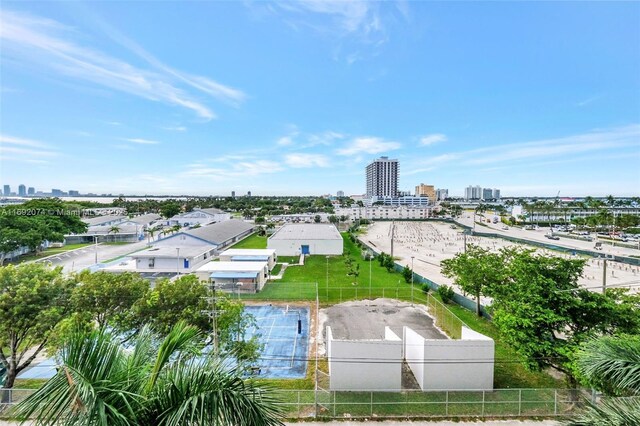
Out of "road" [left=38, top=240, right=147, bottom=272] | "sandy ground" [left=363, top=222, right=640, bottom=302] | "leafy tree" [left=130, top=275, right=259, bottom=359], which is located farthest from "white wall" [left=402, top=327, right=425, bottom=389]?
"road" [left=38, top=240, right=147, bottom=272]

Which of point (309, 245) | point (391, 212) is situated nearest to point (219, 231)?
point (309, 245)

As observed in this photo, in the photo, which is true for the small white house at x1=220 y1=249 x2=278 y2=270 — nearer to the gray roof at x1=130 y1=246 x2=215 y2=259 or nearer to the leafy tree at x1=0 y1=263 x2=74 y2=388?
the gray roof at x1=130 y1=246 x2=215 y2=259

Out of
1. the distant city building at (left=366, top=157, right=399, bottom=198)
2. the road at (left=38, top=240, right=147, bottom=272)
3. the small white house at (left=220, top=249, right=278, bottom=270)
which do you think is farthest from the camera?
the distant city building at (left=366, top=157, right=399, bottom=198)

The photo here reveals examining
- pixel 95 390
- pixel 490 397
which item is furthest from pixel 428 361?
pixel 95 390

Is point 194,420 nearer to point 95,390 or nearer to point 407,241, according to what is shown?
point 95,390

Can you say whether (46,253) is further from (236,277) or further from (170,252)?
(236,277)
